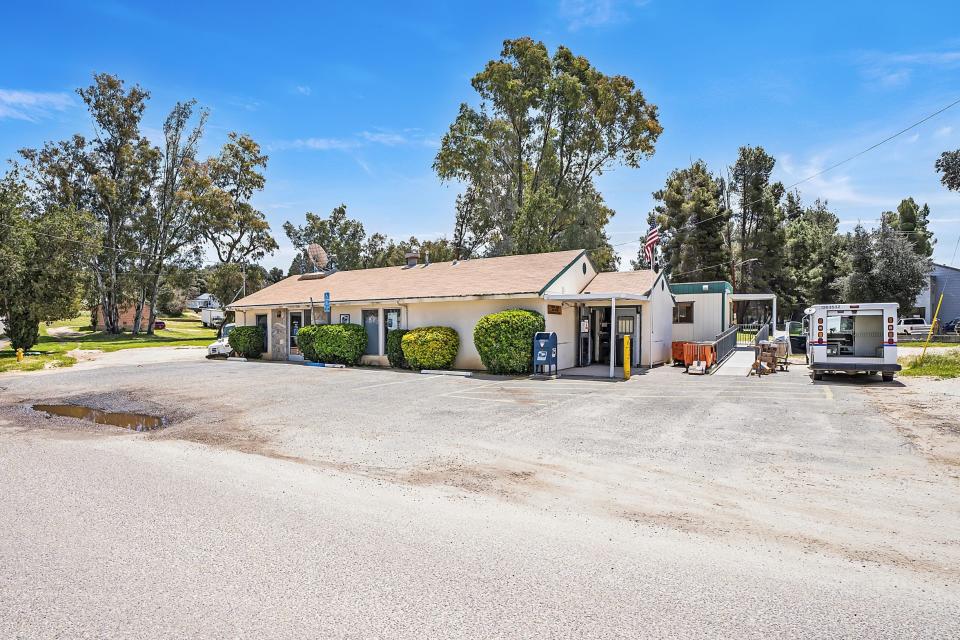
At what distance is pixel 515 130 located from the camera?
36344 millimetres

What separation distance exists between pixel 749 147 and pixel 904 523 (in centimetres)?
4354

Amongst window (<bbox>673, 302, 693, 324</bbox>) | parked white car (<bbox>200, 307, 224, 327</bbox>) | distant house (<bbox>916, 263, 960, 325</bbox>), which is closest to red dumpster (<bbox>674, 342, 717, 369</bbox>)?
window (<bbox>673, 302, 693, 324</bbox>)

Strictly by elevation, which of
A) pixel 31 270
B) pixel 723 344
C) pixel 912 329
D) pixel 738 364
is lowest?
pixel 738 364

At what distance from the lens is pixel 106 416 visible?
10.3 meters

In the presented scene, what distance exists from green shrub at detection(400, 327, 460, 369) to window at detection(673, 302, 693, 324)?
11934 mm

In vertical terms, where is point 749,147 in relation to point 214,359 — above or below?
above

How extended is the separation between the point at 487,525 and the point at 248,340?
878 inches

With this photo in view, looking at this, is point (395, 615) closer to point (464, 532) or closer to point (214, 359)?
point (464, 532)

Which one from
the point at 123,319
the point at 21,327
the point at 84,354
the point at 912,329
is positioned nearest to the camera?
the point at 21,327

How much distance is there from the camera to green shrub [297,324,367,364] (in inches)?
787

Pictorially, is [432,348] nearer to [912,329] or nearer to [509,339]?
[509,339]

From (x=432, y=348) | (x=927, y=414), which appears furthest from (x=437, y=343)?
(x=927, y=414)

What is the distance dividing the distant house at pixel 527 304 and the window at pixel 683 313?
325 cm

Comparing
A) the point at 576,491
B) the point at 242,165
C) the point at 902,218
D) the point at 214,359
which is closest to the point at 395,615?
the point at 576,491
